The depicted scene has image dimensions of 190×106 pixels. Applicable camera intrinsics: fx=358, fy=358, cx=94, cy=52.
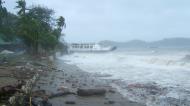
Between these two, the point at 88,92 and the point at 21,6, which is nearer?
the point at 88,92

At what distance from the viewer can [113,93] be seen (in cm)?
1798

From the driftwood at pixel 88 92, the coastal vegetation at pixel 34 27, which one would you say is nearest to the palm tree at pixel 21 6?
the coastal vegetation at pixel 34 27

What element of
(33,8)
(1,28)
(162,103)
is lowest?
(162,103)

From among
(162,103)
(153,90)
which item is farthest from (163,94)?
(162,103)

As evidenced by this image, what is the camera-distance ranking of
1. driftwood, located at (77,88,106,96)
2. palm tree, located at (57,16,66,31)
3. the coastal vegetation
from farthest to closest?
1. palm tree, located at (57,16,66,31)
2. the coastal vegetation
3. driftwood, located at (77,88,106,96)

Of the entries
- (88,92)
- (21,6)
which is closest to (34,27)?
(21,6)

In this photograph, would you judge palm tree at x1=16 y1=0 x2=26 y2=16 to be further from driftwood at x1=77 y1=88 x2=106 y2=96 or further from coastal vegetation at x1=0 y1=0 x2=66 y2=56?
driftwood at x1=77 y1=88 x2=106 y2=96

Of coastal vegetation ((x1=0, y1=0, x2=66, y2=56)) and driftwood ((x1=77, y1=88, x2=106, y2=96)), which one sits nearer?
driftwood ((x1=77, y1=88, x2=106, y2=96))

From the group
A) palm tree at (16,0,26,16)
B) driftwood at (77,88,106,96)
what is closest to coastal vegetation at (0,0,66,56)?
palm tree at (16,0,26,16)

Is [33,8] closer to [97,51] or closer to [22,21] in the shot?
[22,21]

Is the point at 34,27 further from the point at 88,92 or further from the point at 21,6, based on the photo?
the point at 88,92

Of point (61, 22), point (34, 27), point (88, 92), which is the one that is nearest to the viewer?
point (88, 92)

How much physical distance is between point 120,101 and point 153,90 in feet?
13.3

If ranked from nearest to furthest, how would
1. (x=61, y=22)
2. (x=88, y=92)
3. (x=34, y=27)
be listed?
(x=88, y=92)
(x=34, y=27)
(x=61, y=22)
